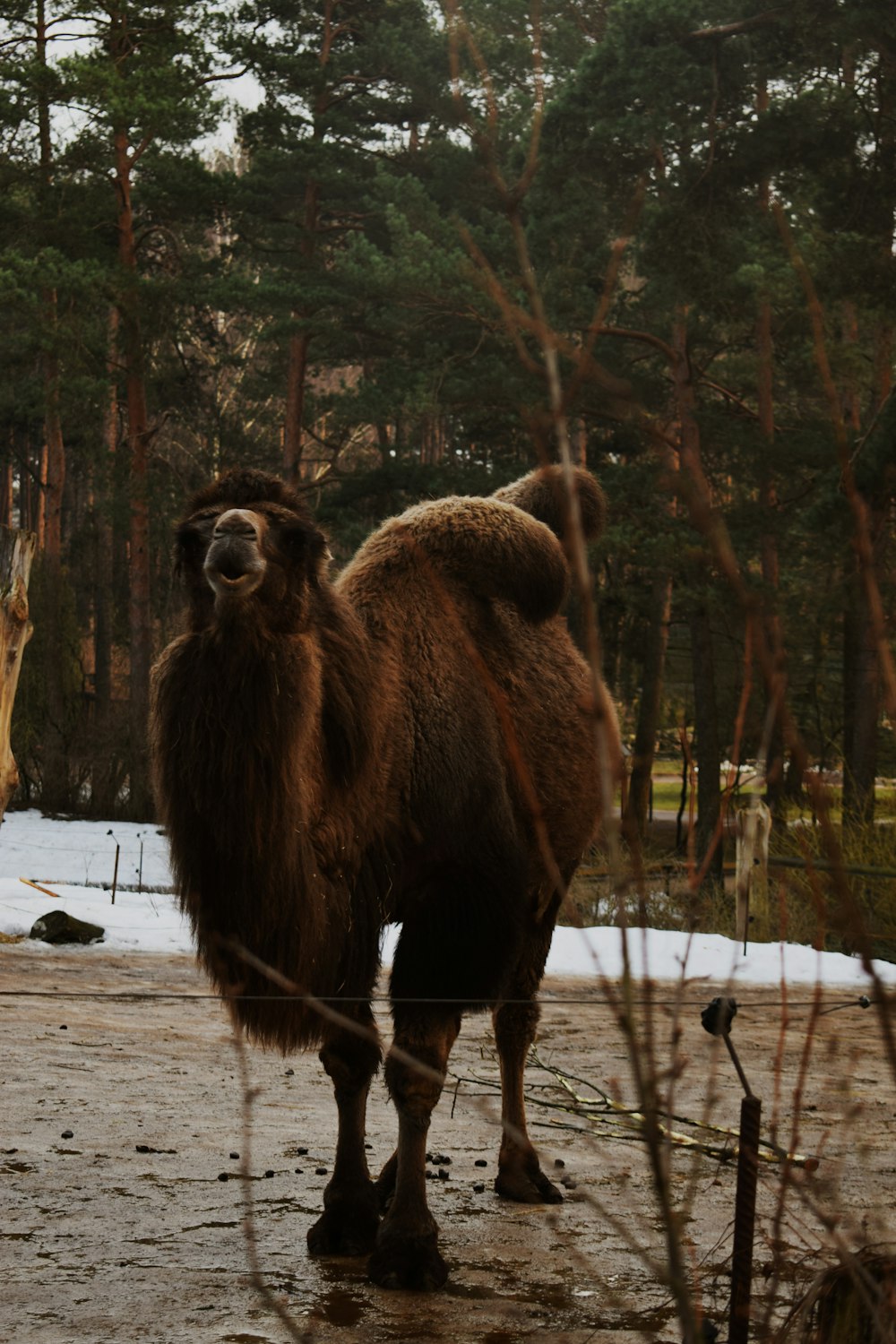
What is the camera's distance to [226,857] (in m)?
3.94

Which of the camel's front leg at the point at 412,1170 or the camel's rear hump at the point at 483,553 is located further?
the camel's rear hump at the point at 483,553

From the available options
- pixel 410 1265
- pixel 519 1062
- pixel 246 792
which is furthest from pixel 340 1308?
pixel 519 1062

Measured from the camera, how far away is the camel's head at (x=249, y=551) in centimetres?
368

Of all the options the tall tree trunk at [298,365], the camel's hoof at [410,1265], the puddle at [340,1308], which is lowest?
the puddle at [340,1308]

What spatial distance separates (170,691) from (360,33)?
949 inches

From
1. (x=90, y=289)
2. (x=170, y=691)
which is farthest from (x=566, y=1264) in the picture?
(x=90, y=289)

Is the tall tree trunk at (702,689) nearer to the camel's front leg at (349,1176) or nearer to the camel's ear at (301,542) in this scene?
the camel's front leg at (349,1176)

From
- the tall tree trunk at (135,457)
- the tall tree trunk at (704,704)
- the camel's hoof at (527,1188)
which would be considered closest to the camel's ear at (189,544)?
the camel's hoof at (527,1188)

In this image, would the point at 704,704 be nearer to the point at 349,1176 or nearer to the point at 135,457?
the point at 135,457

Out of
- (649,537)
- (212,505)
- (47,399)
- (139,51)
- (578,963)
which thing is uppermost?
(139,51)

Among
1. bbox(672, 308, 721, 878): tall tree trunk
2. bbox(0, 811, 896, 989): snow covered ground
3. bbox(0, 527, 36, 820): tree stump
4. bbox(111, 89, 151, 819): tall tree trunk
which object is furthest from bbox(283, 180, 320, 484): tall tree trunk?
bbox(0, 527, 36, 820): tree stump

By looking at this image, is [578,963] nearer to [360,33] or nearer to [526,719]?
[526,719]

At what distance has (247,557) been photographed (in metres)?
3.68

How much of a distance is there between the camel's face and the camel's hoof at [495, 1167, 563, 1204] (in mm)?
2207
